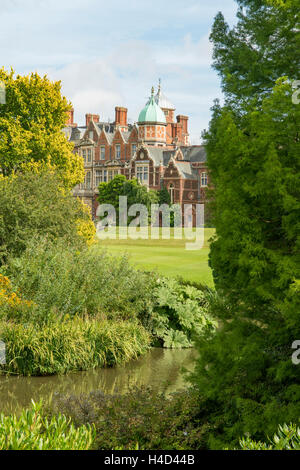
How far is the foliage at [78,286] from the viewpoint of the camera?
427 inches

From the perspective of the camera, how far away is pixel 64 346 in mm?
9500

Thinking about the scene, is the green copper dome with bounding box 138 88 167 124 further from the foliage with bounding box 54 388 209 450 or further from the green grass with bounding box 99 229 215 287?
the foliage with bounding box 54 388 209 450

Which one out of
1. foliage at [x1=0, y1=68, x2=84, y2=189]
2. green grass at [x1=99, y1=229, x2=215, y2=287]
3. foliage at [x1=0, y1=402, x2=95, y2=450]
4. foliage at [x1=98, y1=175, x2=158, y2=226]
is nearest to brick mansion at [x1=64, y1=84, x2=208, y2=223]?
foliage at [x1=98, y1=175, x2=158, y2=226]

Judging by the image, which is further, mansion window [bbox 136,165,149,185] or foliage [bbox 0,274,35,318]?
mansion window [bbox 136,165,149,185]

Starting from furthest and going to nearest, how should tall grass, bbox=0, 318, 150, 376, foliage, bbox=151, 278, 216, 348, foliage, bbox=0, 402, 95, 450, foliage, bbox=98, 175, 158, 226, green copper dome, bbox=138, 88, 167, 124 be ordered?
1. green copper dome, bbox=138, 88, 167, 124
2. foliage, bbox=98, 175, 158, 226
3. foliage, bbox=151, 278, 216, 348
4. tall grass, bbox=0, 318, 150, 376
5. foliage, bbox=0, 402, 95, 450

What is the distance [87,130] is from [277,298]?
69893 millimetres

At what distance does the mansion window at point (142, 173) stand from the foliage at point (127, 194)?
4.12m

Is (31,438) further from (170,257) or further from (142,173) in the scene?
(142,173)

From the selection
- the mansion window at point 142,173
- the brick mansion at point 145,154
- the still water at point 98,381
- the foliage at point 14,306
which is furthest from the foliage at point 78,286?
A: the mansion window at point 142,173

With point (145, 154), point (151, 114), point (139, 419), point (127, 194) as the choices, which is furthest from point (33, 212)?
point (151, 114)

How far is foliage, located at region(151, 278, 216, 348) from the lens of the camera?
11992mm

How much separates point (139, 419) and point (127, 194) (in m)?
51.2
